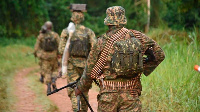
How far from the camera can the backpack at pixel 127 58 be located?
14.1ft

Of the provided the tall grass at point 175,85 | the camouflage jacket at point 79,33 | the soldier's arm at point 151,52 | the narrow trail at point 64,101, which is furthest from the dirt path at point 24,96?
the soldier's arm at point 151,52

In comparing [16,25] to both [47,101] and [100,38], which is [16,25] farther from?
[100,38]

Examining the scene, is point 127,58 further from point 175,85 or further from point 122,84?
point 175,85

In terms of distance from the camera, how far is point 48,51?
10781mm

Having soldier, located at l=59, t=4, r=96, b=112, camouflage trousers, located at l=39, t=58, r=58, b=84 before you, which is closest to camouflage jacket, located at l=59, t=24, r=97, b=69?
soldier, located at l=59, t=4, r=96, b=112

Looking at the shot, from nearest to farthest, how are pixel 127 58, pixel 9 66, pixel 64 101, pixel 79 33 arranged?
pixel 127 58 < pixel 79 33 < pixel 64 101 < pixel 9 66

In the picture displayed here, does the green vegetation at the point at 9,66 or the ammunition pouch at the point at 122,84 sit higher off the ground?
the ammunition pouch at the point at 122,84

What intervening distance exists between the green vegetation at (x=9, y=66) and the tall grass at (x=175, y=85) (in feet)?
10.6

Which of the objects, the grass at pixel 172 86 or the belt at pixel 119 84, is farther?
the grass at pixel 172 86

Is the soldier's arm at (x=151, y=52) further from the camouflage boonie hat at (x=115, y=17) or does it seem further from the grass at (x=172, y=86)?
the grass at (x=172, y=86)

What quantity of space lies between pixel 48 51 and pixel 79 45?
383 cm

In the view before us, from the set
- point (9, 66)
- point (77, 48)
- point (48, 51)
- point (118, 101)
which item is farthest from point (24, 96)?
point (118, 101)

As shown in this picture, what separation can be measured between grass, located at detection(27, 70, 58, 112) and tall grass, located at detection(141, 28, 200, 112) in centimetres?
217

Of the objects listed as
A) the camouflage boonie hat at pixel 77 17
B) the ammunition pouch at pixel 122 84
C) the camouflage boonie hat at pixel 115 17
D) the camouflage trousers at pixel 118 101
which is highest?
the camouflage boonie hat at pixel 115 17
